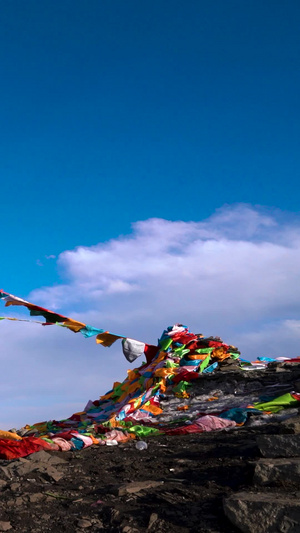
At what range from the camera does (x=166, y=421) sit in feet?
36.2

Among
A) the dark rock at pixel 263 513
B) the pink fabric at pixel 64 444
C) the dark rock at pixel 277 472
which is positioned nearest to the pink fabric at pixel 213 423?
the pink fabric at pixel 64 444

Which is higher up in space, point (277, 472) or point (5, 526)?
point (277, 472)

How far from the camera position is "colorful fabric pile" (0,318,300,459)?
9.32 metres

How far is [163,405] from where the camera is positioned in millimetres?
12922

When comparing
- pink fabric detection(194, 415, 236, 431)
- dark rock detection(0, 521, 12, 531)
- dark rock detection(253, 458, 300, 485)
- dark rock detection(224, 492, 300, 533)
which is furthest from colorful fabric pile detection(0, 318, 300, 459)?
dark rock detection(224, 492, 300, 533)

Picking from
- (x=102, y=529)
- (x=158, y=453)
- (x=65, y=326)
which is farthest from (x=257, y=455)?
(x=65, y=326)

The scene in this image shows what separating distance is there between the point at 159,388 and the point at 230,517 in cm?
880

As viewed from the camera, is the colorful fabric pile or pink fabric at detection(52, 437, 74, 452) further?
the colorful fabric pile

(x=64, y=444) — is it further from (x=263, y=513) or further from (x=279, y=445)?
(x=263, y=513)

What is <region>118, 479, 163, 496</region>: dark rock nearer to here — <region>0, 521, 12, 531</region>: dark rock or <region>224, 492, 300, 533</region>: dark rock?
<region>0, 521, 12, 531</region>: dark rock

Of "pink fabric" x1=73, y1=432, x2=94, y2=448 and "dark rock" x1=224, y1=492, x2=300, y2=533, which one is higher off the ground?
"pink fabric" x1=73, y1=432, x2=94, y2=448

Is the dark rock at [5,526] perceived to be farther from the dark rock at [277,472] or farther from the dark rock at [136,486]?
the dark rock at [277,472]

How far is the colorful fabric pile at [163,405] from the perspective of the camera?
932cm

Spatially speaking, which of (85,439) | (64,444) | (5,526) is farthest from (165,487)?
(85,439)
